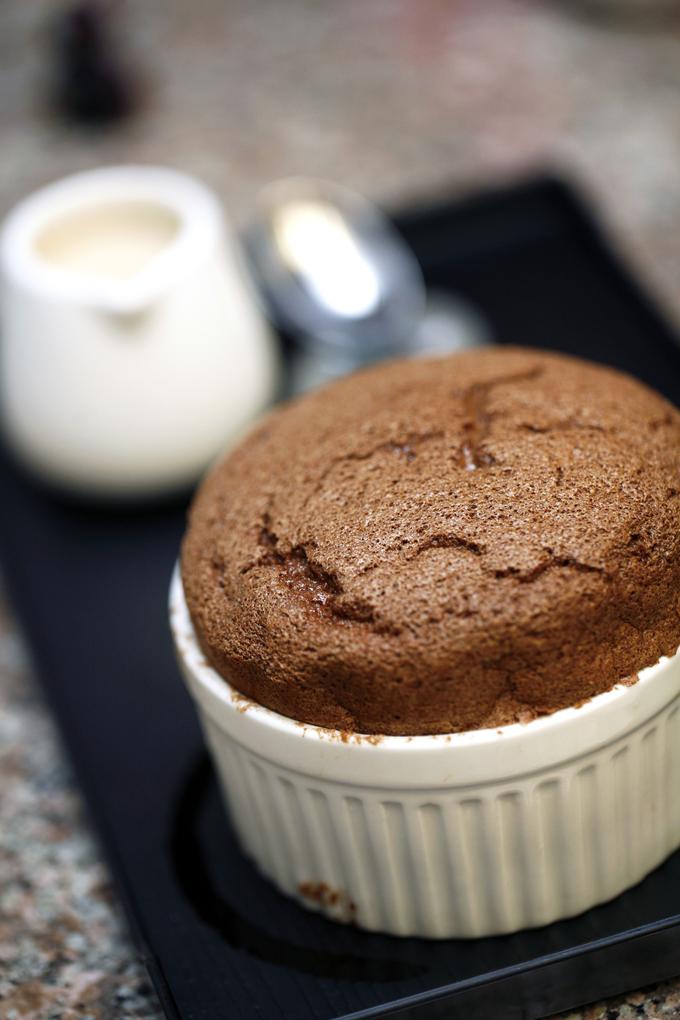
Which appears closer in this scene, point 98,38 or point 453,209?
point 453,209

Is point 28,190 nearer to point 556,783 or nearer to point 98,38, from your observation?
point 98,38

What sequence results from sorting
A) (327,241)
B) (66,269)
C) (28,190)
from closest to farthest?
1. (66,269)
2. (327,241)
3. (28,190)

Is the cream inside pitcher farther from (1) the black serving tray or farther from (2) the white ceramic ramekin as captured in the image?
(2) the white ceramic ramekin

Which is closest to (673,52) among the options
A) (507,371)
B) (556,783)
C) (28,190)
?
(28,190)

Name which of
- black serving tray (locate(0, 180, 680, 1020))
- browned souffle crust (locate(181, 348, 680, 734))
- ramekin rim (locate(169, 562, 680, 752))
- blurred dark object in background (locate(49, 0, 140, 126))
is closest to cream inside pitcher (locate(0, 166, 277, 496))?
black serving tray (locate(0, 180, 680, 1020))

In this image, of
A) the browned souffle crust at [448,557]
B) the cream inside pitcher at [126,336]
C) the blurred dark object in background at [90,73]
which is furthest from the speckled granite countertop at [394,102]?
the browned souffle crust at [448,557]

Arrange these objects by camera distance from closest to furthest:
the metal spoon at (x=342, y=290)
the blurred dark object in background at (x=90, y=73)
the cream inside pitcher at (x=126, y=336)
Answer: the cream inside pitcher at (x=126, y=336) < the metal spoon at (x=342, y=290) < the blurred dark object in background at (x=90, y=73)

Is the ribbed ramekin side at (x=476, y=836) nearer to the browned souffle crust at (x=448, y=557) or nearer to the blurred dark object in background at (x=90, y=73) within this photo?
the browned souffle crust at (x=448, y=557)
